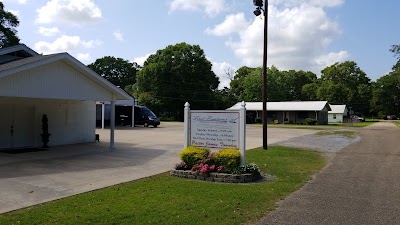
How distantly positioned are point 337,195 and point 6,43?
1605 inches

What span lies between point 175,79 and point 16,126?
51.5 metres

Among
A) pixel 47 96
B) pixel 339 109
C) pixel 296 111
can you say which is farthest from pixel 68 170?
pixel 339 109

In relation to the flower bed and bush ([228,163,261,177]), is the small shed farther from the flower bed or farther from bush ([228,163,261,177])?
the flower bed

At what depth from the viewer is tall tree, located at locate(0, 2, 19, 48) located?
39594mm

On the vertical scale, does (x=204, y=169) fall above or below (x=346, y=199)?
above

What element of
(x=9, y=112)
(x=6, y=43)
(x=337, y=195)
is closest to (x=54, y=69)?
(x=9, y=112)

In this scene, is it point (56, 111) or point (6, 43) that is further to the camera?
point (6, 43)

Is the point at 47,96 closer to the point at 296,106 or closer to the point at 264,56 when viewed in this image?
the point at 264,56

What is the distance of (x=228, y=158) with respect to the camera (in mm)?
9727

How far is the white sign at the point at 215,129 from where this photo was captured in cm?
1023

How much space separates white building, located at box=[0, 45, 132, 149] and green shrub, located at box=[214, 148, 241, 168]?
24.4 feet

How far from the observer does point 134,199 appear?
23.6ft

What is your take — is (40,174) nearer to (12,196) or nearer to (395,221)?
(12,196)

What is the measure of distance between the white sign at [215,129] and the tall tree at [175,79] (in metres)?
55.0
